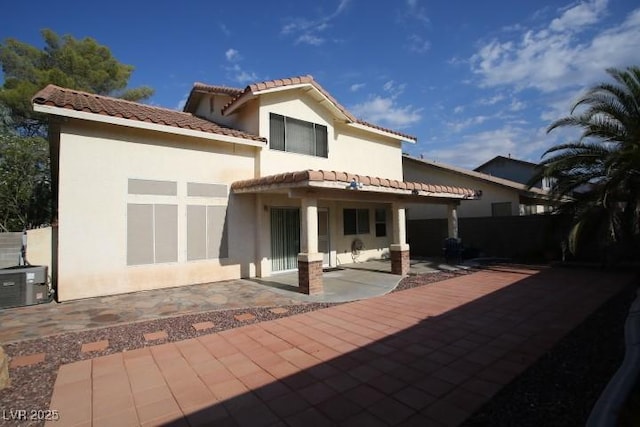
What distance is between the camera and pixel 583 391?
3.53 metres

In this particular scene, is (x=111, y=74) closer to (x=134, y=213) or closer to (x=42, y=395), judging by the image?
(x=134, y=213)

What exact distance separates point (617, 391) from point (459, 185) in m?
15.8

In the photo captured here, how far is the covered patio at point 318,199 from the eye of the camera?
8.45 m

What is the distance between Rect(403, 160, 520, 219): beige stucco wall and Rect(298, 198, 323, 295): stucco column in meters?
11.6

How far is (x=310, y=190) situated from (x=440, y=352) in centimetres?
509

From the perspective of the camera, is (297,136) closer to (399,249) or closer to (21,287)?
(399,249)

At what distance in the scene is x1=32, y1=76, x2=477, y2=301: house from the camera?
8.06 m

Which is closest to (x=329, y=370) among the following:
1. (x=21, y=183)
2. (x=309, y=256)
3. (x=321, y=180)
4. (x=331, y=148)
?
(x=309, y=256)

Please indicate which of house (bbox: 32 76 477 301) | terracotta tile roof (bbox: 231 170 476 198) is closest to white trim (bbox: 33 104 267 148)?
house (bbox: 32 76 477 301)

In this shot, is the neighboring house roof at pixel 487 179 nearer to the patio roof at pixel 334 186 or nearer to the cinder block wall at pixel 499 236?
the cinder block wall at pixel 499 236

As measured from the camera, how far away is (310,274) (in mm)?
8469

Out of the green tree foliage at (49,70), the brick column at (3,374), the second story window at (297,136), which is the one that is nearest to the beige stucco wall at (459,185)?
the second story window at (297,136)

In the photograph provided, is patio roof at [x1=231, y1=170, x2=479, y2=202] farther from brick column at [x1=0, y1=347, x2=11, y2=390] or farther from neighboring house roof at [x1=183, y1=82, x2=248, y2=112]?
brick column at [x1=0, y1=347, x2=11, y2=390]

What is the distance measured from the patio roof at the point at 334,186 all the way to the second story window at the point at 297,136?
2442 millimetres
